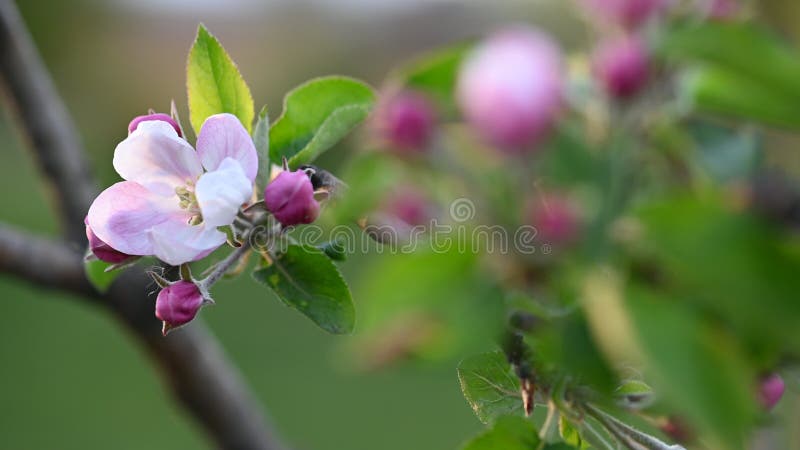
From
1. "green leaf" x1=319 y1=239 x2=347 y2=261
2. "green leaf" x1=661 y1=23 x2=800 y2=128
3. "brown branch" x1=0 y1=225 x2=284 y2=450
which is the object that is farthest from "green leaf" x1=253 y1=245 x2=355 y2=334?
"brown branch" x1=0 y1=225 x2=284 y2=450

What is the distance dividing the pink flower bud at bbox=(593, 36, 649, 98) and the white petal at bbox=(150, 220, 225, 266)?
245 millimetres

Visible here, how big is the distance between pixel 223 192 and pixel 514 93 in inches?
8.6

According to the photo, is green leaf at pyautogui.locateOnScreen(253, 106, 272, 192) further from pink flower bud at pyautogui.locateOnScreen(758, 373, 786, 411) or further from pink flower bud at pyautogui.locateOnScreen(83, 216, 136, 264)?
pink flower bud at pyautogui.locateOnScreen(758, 373, 786, 411)

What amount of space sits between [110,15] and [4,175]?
364cm

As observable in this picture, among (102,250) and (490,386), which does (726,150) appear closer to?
(490,386)

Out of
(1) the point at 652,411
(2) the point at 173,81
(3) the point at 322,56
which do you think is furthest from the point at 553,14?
(1) the point at 652,411

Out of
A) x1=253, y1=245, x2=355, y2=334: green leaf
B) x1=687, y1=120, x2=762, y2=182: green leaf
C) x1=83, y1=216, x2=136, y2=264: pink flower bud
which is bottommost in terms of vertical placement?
x1=253, y1=245, x2=355, y2=334: green leaf

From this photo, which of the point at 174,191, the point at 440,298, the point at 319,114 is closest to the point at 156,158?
the point at 174,191

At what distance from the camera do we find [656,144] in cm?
54

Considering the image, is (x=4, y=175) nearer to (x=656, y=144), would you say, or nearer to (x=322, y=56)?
(x=322, y=56)

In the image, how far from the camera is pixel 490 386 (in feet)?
2.35

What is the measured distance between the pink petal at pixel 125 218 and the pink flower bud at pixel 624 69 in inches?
11.3

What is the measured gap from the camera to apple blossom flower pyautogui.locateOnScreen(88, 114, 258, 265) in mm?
556

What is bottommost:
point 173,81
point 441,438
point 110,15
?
point 441,438
